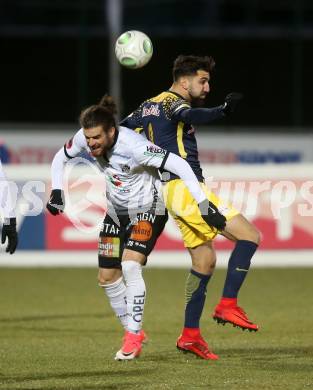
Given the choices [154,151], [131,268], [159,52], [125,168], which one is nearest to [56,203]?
[125,168]

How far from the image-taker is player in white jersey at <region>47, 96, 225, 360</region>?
740 cm

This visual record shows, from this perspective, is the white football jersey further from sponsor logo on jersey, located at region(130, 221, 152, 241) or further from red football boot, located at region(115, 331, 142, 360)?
red football boot, located at region(115, 331, 142, 360)

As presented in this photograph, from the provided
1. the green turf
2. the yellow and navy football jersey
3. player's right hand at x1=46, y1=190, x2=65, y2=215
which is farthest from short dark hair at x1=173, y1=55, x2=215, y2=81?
the green turf

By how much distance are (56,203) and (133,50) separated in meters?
1.33

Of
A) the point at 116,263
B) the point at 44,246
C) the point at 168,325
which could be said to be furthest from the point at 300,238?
the point at 116,263

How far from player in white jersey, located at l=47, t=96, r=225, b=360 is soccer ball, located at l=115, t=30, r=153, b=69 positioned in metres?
0.51

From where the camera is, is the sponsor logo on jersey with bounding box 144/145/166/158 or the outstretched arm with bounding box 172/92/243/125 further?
the sponsor logo on jersey with bounding box 144/145/166/158

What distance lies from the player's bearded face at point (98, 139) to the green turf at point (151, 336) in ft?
4.91

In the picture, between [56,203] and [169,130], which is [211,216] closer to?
[169,130]

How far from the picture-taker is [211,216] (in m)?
7.30

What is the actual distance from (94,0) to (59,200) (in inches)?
895

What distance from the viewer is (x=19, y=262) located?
1391 cm

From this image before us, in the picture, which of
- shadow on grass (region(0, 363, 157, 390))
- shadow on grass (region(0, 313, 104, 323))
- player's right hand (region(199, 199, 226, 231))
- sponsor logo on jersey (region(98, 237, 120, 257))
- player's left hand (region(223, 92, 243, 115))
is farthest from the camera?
shadow on grass (region(0, 313, 104, 323))

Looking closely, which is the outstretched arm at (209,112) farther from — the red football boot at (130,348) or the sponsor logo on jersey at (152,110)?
the red football boot at (130,348)
